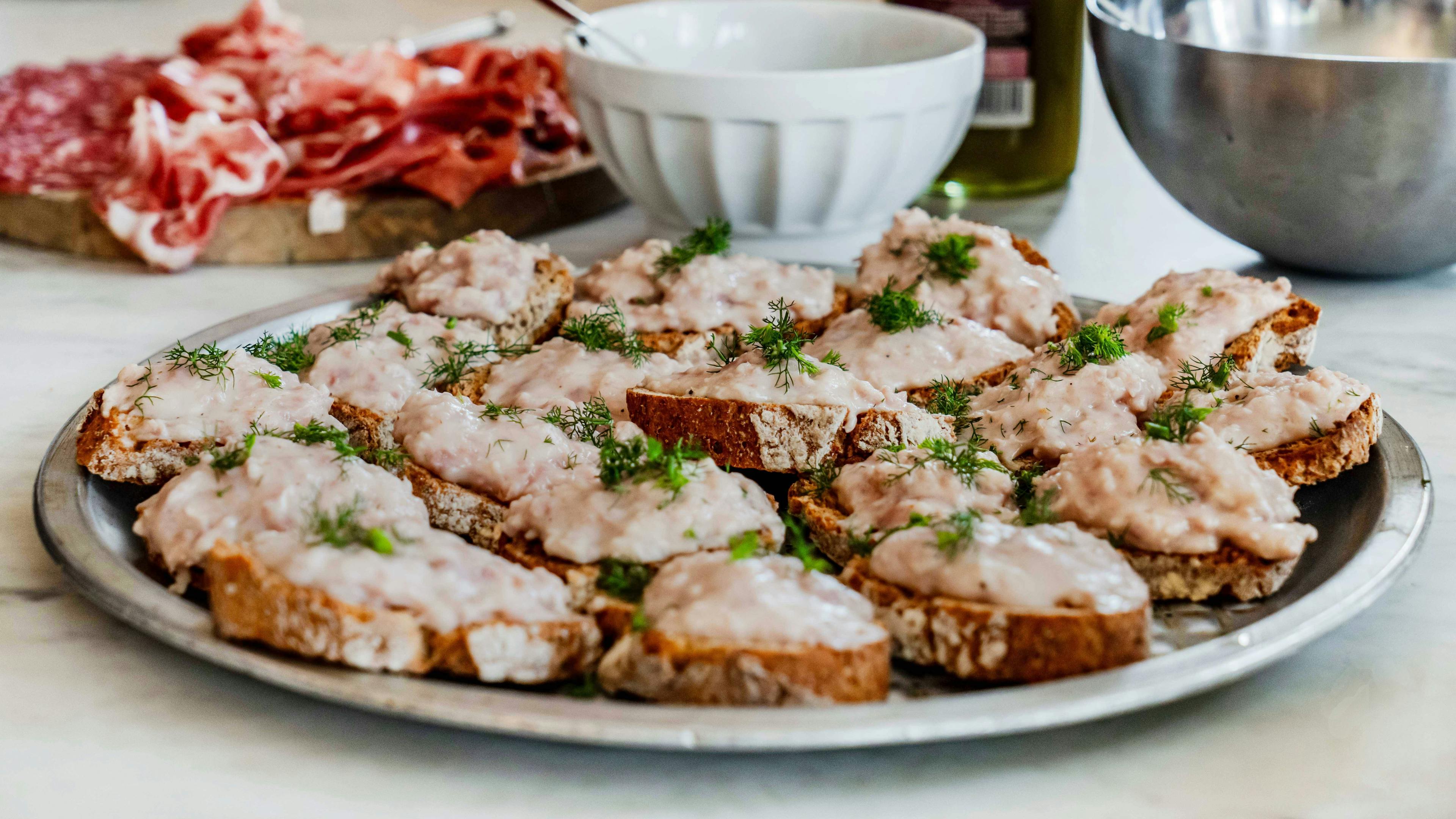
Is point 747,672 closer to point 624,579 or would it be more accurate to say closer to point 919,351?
point 624,579

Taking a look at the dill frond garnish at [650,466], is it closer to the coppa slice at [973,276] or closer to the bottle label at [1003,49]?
the coppa slice at [973,276]

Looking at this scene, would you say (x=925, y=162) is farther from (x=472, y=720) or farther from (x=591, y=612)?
(x=472, y=720)

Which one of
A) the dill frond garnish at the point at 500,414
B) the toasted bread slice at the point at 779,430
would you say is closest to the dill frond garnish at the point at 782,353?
the toasted bread slice at the point at 779,430

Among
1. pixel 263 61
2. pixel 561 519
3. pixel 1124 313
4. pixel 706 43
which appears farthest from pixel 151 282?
pixel 1124 313

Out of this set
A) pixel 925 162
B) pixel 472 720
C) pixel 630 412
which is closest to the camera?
pixel 472 720

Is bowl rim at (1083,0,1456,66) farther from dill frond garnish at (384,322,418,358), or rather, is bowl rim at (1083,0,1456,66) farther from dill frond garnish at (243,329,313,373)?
dill frond garnish at (243,329,313,373)

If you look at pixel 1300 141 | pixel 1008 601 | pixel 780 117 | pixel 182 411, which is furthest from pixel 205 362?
pixel 1300 141
